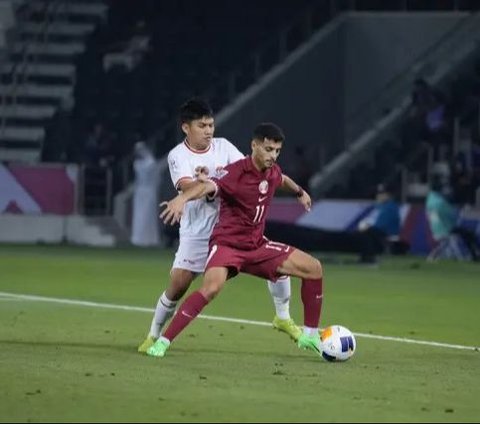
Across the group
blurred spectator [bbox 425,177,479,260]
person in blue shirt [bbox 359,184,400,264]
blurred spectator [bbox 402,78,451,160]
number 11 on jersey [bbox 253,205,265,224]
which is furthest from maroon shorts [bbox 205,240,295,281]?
blurred spectator [bbox 402,78,451,160]

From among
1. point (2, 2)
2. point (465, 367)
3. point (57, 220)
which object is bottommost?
point (57, 220)

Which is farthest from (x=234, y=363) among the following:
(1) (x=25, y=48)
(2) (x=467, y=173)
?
(1) (x=25, y=48)

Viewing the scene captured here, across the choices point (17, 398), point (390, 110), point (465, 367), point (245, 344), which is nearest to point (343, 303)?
point (245, 344)

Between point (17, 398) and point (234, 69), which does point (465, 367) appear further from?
point (234, 69)

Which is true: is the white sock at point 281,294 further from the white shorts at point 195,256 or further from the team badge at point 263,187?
the team badge at point 263,187

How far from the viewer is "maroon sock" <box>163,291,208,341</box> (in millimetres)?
14117

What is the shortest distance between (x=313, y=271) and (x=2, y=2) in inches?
1107

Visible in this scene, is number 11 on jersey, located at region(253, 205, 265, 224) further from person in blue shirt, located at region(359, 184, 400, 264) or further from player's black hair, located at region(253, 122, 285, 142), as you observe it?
person in blue shirt, located at region(359, 184, 400, 264)

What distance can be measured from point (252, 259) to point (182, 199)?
1031 mm

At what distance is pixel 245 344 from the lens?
15547 mm

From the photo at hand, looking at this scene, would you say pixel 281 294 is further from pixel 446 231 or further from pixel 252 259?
pixel 446 231

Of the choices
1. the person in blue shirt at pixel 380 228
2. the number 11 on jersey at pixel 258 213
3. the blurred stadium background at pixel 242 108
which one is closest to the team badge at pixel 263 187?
the number 11 on jersey at pixel 258 213

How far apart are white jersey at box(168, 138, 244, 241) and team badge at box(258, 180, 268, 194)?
1.40 ft

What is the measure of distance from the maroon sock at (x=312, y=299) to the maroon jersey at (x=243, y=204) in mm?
523
